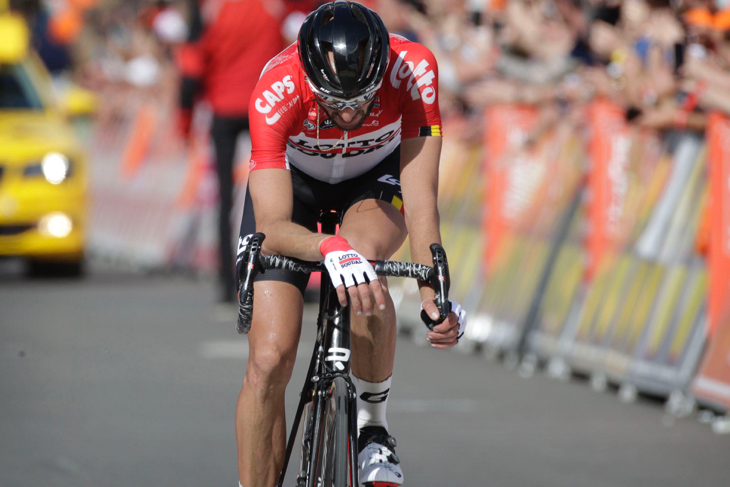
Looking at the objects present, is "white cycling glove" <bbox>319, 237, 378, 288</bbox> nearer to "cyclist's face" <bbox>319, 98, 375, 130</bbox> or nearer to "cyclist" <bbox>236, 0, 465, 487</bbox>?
"cyclist" <bbox>236, 0, 465, 487</bbox>

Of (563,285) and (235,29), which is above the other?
(235,29)

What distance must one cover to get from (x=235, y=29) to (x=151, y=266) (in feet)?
20.7

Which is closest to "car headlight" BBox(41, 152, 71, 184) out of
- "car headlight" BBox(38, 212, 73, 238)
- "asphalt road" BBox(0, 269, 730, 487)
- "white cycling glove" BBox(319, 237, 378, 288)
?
"car headlight" BBox(38, 212, 73, 238)

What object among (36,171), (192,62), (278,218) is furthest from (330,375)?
(36,171)

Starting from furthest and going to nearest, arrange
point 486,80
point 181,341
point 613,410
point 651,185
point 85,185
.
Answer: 1. point 85,185
2. point 486,80
3. point 181,341
4. point 651,185
5. point 613,410

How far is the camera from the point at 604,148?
29.5 ft

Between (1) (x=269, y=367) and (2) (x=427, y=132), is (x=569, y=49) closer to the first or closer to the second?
(2) (x=427, y=132)

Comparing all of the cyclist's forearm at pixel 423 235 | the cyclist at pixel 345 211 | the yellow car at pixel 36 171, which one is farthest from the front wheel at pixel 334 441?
the yellow car at pixel 36 171

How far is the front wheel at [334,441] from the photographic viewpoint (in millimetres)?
4223

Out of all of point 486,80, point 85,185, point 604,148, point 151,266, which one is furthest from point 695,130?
point 151,266

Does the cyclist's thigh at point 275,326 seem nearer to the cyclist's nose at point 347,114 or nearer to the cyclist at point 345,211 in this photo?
the cyclist at point 345,211

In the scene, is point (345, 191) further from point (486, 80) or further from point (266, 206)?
point (486, 80)

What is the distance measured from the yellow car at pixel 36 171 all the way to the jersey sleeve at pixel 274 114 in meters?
8.70

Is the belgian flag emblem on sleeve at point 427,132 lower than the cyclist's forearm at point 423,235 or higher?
higher
